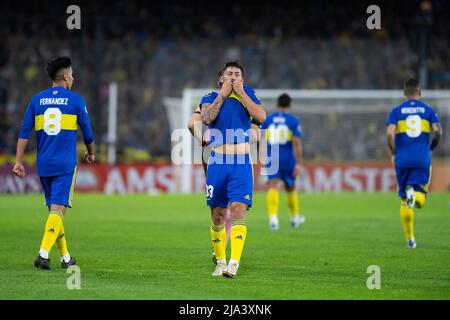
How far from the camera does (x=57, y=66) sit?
35.2 feet

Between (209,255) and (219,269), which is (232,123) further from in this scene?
(209,255)

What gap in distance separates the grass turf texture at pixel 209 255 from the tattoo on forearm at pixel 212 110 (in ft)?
5.72

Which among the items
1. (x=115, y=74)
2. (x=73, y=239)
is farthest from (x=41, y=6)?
(x=73, y=239)

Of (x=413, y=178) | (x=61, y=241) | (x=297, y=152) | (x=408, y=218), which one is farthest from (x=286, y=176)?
(x=61, y=241)

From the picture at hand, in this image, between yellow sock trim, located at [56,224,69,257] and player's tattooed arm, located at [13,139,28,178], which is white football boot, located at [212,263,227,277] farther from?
player's tattooed arm, located at [13,139,28,178]

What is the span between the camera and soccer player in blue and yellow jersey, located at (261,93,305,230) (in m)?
18.1

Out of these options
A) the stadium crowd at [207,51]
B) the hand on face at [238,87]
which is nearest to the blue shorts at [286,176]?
the hand on face at [238,87]

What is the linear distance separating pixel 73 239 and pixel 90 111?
19866 millimetres

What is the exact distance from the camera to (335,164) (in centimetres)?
3164

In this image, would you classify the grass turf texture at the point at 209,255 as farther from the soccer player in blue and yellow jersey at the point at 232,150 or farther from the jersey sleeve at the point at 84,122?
the jersey sleeve at the point at 84,122

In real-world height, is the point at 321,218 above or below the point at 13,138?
below

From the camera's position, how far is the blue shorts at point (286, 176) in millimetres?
18312
